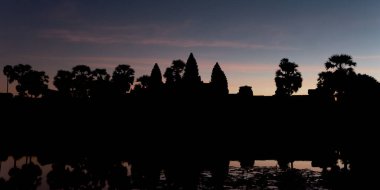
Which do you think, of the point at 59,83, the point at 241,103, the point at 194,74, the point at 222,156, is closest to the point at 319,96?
the point at 241,103

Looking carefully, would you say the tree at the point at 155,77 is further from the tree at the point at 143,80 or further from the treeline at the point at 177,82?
the tree at the point at 143,80

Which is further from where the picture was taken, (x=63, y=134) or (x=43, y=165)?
(x=63, y=134)

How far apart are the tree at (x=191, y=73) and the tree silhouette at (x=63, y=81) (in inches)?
1785

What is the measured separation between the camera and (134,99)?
247 ft

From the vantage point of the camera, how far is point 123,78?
368ft

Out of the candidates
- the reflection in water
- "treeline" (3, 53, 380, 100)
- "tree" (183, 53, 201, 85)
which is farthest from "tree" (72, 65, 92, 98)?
the reflection in water

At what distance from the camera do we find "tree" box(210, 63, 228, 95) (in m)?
81.6

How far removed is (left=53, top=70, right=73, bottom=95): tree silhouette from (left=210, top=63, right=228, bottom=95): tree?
4861cm

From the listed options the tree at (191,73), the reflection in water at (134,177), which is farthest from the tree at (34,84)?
the reflection in water at (134,177)

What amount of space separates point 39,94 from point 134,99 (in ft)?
160

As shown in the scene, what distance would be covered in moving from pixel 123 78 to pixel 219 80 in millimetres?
39263

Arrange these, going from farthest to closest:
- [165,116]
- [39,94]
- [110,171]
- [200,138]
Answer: [39,94]
[165,116]
[200,138]
[110,171]

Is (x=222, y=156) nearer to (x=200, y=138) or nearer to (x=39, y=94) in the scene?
(x=200, y=138)

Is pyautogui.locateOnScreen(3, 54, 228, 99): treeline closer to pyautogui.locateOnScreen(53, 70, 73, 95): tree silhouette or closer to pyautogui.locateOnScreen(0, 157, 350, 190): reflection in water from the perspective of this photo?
pyautogui.locateOnScreen(53, 70, 73, 95): tree silhouette
